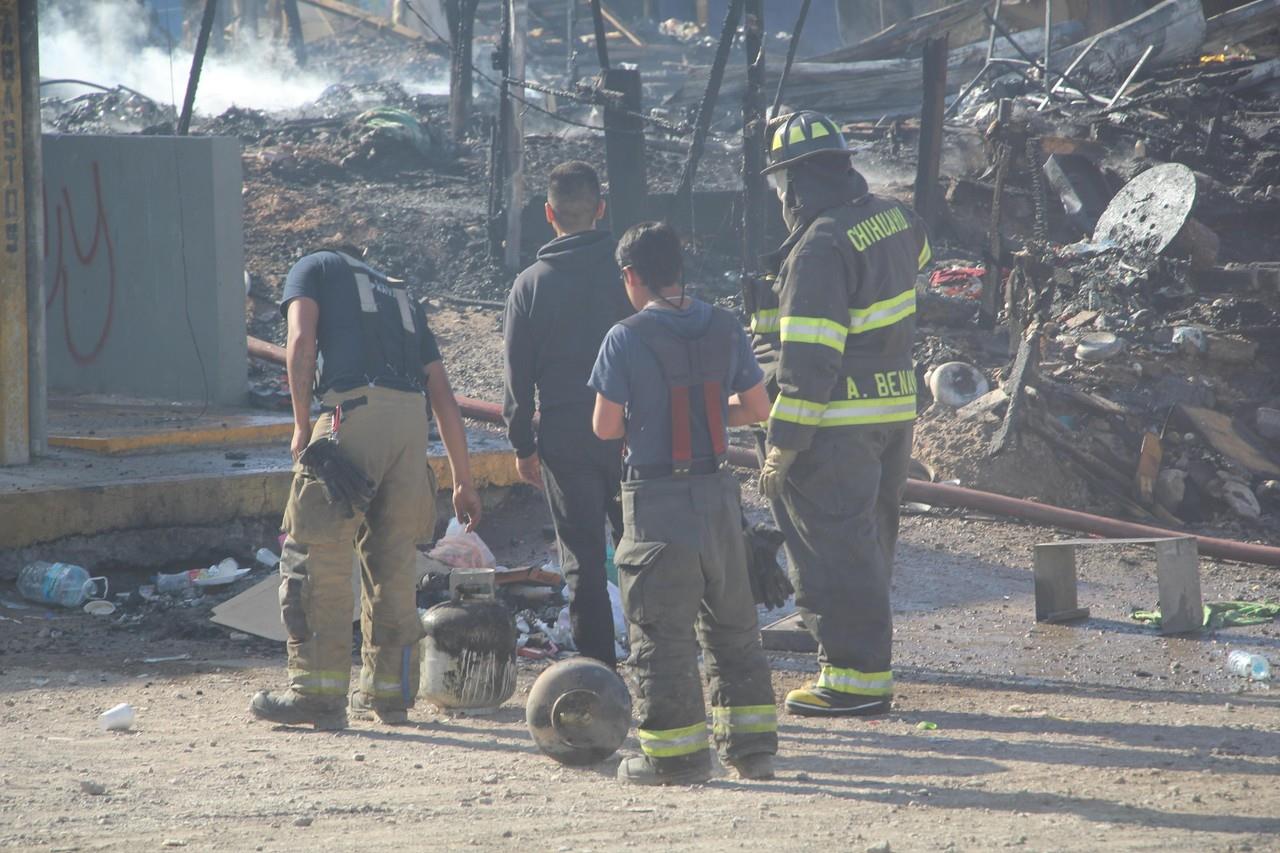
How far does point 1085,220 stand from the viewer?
13.2 metres

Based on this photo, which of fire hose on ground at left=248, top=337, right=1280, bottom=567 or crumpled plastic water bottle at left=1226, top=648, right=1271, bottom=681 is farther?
fire hose on ground at left=248, top=337, right=1280, bottom=567

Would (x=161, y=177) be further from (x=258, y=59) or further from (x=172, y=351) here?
(x=258, y=59)

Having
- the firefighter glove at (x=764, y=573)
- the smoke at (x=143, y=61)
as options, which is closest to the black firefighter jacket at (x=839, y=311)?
the firefighter glove at (x=764, y=573)

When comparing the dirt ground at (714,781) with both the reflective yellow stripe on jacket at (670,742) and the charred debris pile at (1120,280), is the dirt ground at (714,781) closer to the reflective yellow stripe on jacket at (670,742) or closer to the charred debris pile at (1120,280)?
the reflective yellow stripe on jacket at (670,742)

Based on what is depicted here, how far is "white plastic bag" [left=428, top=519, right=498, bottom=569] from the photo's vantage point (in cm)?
675

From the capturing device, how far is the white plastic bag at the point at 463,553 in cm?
675

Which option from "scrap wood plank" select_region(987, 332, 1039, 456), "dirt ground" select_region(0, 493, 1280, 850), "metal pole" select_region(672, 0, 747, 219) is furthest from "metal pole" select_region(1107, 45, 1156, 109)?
"dirt ground" select_region(0, 493, 1280, 850)

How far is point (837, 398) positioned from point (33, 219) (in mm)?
4668

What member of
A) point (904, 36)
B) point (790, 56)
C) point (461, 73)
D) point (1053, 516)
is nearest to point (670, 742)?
point (1053, 516)

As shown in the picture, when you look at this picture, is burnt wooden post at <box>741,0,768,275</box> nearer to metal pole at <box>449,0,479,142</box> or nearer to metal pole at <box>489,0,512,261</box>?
metal pole at <box>489,0,512,261</box>

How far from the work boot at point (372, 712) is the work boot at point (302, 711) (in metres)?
0.16

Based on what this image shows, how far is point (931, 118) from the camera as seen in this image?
1247 cm

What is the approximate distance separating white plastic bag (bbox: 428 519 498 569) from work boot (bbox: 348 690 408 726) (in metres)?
1.33

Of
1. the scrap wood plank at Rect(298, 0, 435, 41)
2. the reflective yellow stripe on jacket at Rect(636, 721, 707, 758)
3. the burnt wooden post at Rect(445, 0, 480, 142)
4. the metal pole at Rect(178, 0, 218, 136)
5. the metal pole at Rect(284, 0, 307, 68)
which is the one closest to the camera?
the reflective yellow stripe on jacket at Rect(636, 721, 707, 758)
